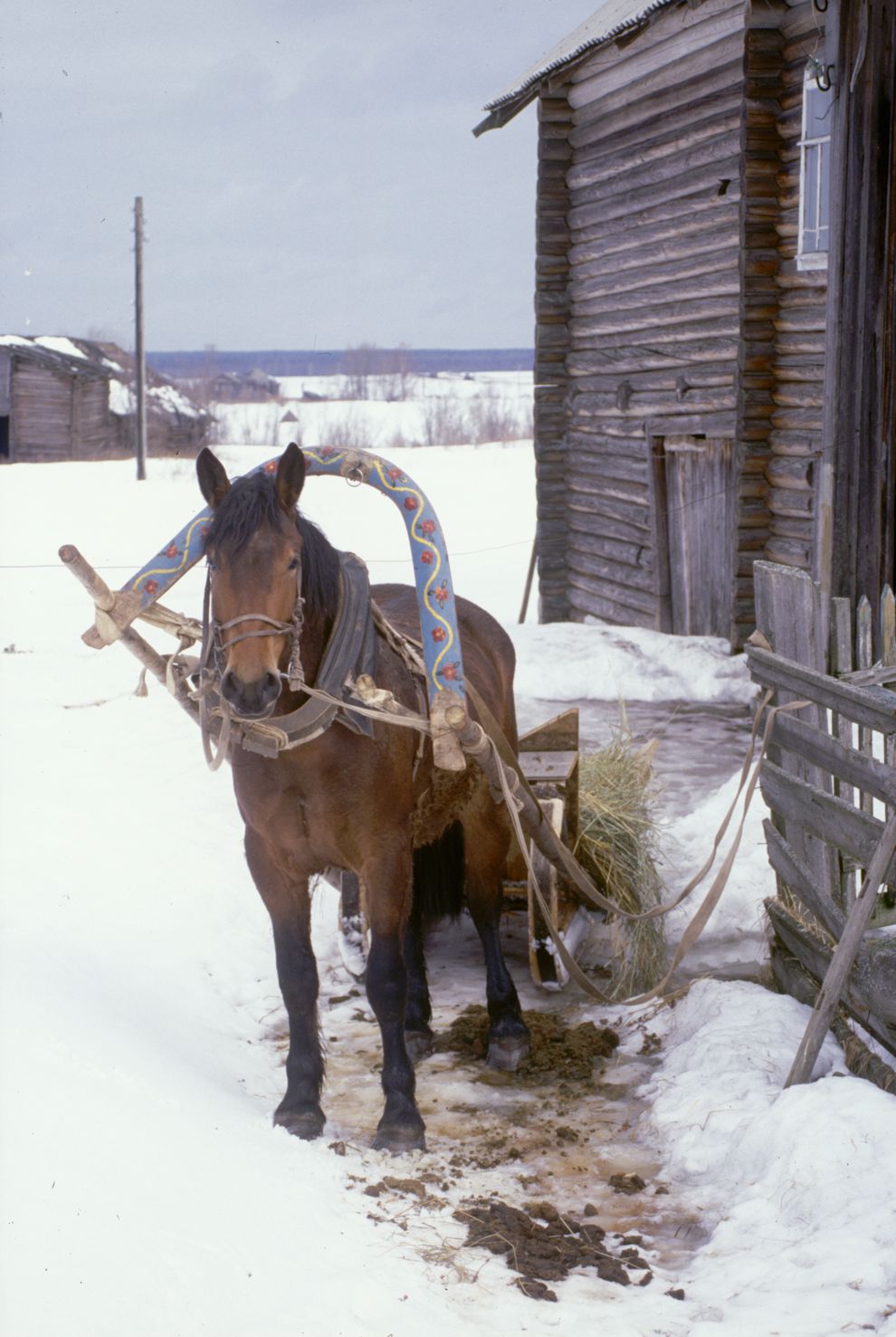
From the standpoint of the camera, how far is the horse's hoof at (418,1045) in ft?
16.5

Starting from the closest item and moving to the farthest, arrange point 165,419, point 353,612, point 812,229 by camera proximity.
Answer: point 353,612
point 812,229
point 165,419

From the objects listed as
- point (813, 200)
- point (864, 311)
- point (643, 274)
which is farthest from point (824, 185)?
point (864, 311)

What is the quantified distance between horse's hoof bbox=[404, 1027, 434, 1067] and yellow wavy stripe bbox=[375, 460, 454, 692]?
1.62 metres

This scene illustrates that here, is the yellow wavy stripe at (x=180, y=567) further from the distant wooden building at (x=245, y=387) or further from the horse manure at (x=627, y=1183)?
the distant wooden building at (x=245, y=387)

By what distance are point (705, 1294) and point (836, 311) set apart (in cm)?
499

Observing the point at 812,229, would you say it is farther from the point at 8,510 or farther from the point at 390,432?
the point at 390,432

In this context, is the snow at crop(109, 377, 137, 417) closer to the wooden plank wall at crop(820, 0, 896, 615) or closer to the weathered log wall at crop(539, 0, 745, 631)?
the weathered log wall at crop(539, 0, 745, 631)

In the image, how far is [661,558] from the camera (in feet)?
44.9

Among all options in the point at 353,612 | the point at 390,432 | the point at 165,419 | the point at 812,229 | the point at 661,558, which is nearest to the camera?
the point at 353,612

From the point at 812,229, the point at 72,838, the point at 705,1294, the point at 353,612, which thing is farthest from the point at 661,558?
the point at 705,1294

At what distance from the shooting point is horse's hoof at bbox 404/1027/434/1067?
5.02m

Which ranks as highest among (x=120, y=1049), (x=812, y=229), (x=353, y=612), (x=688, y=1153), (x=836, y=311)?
(x=812, y=229)

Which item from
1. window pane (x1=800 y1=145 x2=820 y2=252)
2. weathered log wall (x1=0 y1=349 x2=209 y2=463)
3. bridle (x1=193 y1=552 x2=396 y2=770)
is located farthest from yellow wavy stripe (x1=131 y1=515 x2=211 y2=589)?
weathered log wall (x1=0 y1=349 x2=209 y2=463)

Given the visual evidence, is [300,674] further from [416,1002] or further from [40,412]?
[40,412]
